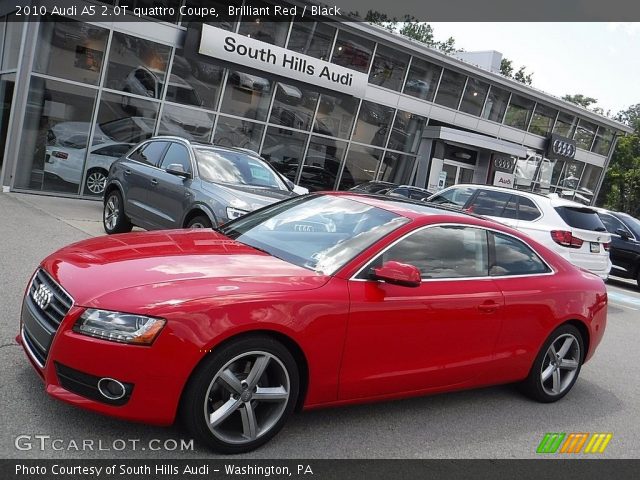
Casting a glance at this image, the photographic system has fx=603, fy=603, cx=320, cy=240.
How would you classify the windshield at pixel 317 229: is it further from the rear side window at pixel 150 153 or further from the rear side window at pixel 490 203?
the rear side window at pixel 490 203

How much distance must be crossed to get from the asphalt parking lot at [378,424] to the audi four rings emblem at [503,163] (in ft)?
66.2

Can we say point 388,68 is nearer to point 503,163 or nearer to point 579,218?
point 503,163

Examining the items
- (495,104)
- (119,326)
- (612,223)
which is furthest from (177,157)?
(495,104)

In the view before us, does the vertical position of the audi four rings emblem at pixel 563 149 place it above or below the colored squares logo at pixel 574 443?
above

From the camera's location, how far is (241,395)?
3355 mm

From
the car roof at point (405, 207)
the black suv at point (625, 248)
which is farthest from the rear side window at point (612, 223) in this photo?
the car roof at point (405, 207)

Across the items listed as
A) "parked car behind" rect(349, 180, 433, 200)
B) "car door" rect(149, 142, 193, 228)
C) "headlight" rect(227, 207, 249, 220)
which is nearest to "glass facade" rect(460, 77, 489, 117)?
"parked car behind" rect(349, 180, 433, 200)

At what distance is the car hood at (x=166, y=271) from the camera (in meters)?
3.27

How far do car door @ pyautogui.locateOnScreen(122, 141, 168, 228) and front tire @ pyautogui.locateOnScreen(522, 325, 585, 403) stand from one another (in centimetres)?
585

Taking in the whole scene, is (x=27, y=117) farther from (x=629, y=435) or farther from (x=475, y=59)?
(x=475, y=59)

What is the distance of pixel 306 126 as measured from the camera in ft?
63.7

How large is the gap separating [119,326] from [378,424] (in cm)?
193

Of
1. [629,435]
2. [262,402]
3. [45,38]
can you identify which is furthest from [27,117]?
[629,435]

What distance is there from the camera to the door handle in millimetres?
4363
